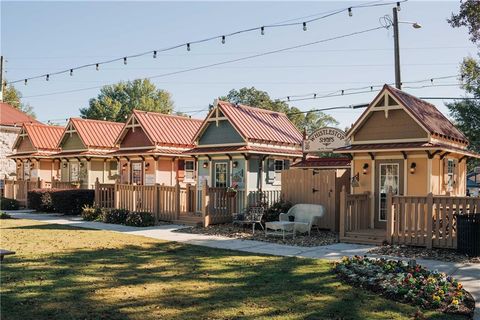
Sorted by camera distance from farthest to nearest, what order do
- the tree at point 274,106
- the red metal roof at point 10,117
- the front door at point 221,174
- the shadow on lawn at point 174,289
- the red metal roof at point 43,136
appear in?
the tree at point 274,106
the red metal roof at point 10,117
the red metal roof at point 43,136
the front door at point 221,174
the shadow on lawn at point 174,289

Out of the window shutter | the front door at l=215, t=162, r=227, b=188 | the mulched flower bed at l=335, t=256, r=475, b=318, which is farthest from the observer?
the window shutter

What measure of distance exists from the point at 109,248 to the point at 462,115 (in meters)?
32.0

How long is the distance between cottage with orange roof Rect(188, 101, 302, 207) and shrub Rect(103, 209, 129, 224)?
3.74 metres

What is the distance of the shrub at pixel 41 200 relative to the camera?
24.7 metres

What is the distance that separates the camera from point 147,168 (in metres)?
24.3

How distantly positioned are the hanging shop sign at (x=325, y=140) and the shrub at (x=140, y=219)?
7317 millimetres

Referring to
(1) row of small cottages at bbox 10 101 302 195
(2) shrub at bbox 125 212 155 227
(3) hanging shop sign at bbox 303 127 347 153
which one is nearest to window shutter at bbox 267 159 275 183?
(1) row of small cottages at bbox 10 101 302 195

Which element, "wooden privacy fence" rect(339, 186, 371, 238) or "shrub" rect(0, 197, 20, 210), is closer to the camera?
"wooden privacy fence" rect(339, 186, 371, 238)

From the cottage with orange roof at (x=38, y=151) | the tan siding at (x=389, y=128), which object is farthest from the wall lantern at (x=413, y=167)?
the cottage with orange roof at (x=38, y=151)

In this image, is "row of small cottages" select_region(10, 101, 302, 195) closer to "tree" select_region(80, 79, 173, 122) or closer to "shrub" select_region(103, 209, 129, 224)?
"shrub" select_region(103, 209, 129, 224)

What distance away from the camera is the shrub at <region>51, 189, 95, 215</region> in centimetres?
2322

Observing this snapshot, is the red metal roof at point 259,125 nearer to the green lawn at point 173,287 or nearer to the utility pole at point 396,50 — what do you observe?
the utility pole at point 396,50

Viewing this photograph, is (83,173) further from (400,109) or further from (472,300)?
(472,300)

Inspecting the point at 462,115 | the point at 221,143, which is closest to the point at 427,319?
the point at 221,143
